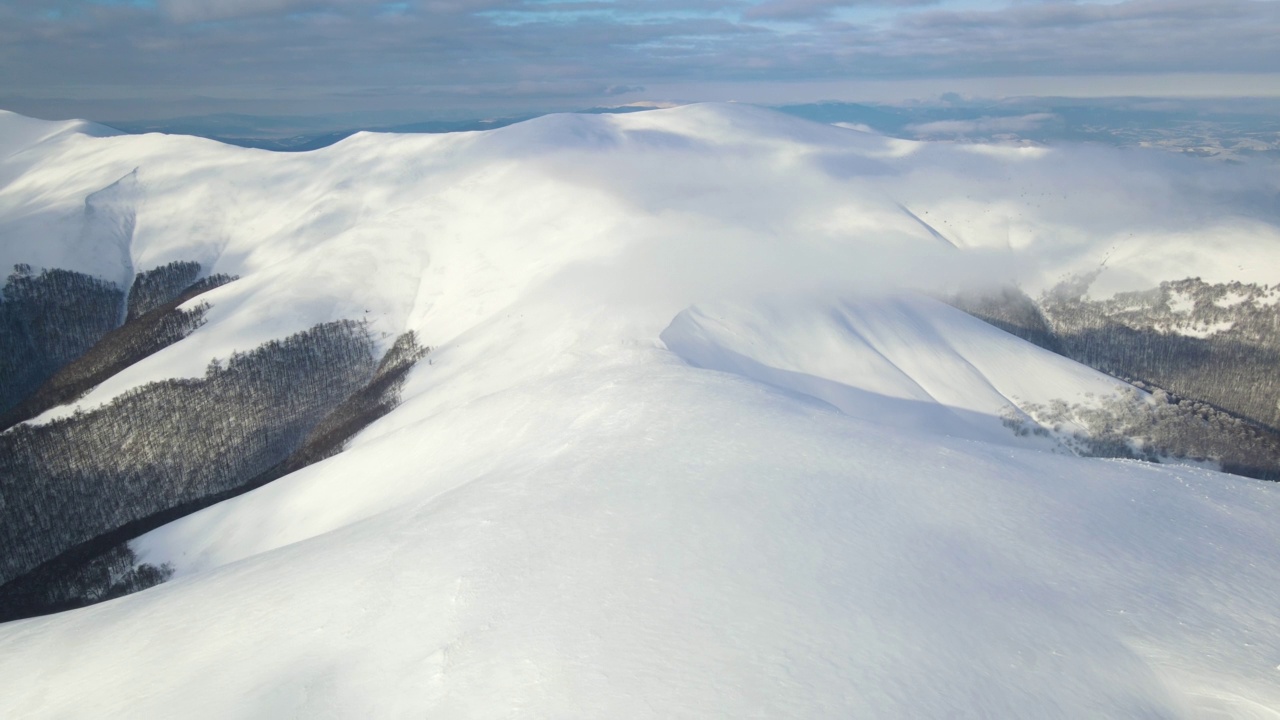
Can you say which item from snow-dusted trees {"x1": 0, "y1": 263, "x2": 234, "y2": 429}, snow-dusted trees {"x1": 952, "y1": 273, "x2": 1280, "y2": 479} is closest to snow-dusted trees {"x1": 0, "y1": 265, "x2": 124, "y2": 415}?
snow-dusted trees {"x1": 0, "y1": 263, "x2": 234, "y2": 429}

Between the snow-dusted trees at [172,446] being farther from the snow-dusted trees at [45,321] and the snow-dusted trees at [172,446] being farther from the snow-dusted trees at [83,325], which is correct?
the snow-dusted trees at [45,321]

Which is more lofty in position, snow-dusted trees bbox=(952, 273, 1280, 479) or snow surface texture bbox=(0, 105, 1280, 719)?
snow surface texture bbox=(0, 105, 1280, 719)

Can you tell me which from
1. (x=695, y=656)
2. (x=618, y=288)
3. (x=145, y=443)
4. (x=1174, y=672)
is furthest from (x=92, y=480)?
(x=1174, y=672)

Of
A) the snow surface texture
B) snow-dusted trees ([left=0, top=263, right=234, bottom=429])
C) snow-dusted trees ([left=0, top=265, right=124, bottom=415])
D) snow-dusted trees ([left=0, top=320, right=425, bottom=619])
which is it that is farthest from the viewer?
snow-dusted trees ([left=0, top=265, right=124, bottom=415])

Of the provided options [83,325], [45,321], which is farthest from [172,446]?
[45,321]

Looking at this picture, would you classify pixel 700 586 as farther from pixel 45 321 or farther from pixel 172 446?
pixel 45 321

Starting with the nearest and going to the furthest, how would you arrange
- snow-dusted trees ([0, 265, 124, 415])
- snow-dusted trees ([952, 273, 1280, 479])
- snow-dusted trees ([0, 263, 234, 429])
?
snow-dusted trees ([952, 273, 1280, 479]) → snow-dusted trees ([0, 263, 234, 429]) → snow-dusted trees ([0, 265, 124, 415])

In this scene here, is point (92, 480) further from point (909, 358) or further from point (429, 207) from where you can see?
point (909, 358)

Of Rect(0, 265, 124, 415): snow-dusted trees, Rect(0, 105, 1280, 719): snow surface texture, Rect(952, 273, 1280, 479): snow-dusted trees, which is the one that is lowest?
Rect(952, 273, 1280, 479): snow-dusted trees

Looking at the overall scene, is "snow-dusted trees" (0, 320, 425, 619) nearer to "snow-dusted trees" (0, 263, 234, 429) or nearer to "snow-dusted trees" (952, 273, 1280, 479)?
"snow-dusted trees" (0, 263, 234, 429)

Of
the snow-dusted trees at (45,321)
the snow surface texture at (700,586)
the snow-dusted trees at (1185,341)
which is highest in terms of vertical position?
the snow surface texture at (700,586)

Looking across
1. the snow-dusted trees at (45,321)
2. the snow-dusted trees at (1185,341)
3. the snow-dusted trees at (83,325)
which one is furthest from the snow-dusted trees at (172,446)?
the snow-dusted trees at (1185,341)
